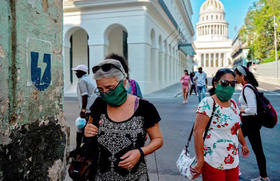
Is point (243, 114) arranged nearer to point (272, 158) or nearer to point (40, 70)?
point (272, 158)

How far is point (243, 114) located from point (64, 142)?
2.70m

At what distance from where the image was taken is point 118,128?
5.93 feet

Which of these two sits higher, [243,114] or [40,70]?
[40,70]

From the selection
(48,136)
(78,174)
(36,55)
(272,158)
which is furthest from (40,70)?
(272,158)

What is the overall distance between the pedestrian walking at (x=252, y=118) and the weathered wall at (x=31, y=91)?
2.73 m

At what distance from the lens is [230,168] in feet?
7.99

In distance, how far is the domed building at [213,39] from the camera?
336ft

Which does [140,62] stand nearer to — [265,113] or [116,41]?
[116,41]

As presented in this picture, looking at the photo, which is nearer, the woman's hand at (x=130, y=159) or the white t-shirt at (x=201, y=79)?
the woman's hand at (x=130, y=159)

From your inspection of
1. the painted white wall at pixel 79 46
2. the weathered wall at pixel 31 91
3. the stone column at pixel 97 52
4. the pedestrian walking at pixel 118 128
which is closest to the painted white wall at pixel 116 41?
the painted white wall at pixel 79 46

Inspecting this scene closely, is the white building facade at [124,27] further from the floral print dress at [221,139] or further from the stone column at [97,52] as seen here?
the floral print dress at [221,139]

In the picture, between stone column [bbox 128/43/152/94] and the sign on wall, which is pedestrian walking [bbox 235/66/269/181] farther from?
stone column [bbox 128/43/152/94]

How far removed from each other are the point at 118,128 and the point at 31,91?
1599mm

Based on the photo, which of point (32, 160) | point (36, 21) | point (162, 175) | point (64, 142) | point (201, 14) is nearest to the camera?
point (32, 160)
